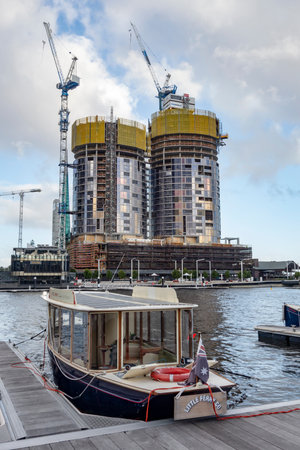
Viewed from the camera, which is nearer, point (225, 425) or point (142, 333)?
point (225, 425)

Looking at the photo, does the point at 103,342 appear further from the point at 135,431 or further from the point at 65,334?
the point at 135,431

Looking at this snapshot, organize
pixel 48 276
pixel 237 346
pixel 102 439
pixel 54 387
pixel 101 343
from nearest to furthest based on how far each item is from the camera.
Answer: pixel 102 439
pixel 101 343
pixel 54 387
pixel 237 346
pixel 48 276

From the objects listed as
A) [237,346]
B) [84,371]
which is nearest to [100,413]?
[84,371]

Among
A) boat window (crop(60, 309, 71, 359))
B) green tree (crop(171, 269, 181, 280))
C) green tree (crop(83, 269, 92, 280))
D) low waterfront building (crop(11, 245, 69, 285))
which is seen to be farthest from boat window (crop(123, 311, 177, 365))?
green tree (crop(171, 269, 181, 280))

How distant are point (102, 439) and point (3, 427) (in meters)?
2.96

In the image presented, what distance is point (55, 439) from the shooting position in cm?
998

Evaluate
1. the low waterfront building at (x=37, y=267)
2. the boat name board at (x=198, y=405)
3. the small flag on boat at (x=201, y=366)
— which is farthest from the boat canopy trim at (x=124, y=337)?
the low waterfront building at (x=37, y=267)

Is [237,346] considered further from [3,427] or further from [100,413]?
[3,427]

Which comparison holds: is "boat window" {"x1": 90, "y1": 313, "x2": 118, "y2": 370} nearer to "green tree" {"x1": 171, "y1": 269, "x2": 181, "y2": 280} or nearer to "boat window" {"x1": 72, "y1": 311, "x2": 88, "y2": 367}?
"boat window" {"x1": 72, "y1": 311, "x2": 88, "y2": 367}

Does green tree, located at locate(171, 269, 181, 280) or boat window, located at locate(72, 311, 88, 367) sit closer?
boat window, located at locate(72, 311, 88, 367)

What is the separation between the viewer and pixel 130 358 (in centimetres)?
1372

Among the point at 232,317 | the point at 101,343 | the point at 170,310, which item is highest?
the point at 170,310

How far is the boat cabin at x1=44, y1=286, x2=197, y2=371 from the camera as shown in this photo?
1258 centimetres

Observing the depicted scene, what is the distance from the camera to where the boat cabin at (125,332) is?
41.3 ft
